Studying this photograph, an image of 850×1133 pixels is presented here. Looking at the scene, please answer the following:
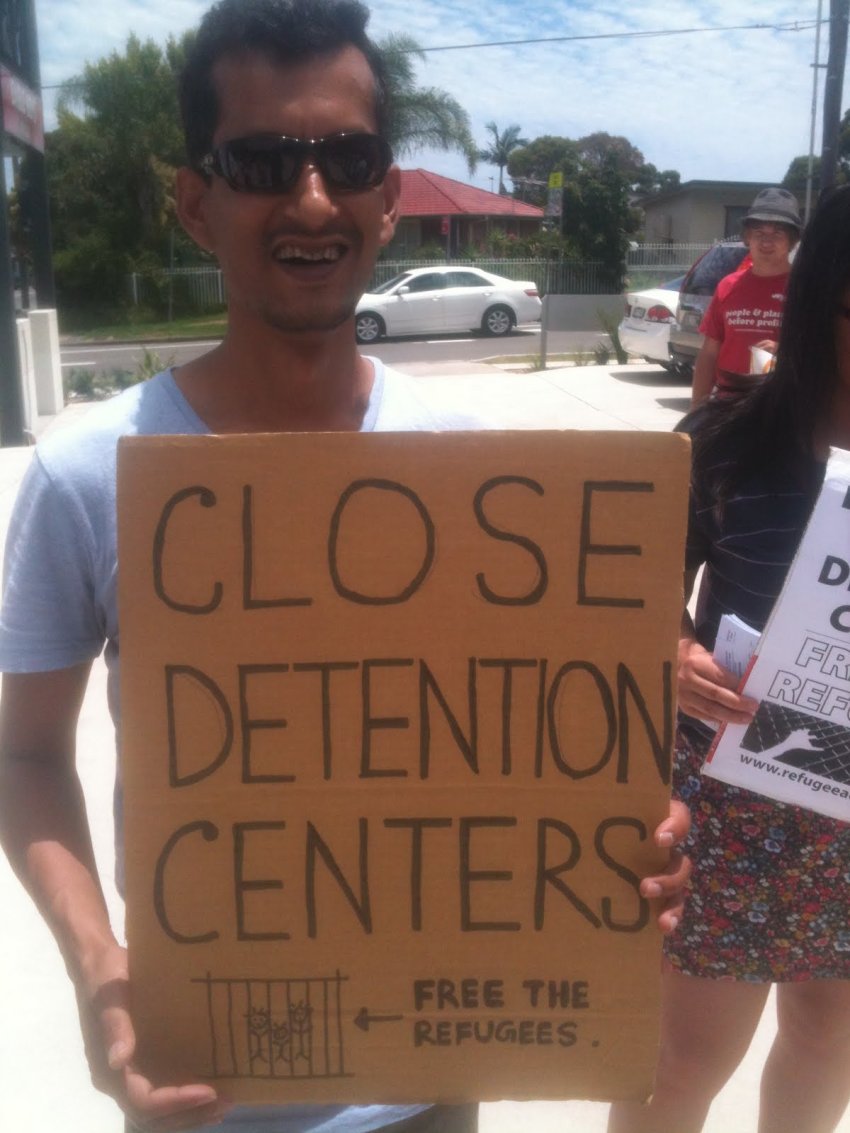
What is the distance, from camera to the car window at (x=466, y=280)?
20906mm

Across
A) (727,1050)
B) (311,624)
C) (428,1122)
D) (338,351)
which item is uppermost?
(338,351)

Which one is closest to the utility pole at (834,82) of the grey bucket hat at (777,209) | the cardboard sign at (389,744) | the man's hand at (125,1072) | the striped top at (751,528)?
→ the grey bucket hat at (777,209)

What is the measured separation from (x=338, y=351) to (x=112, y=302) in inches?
1252

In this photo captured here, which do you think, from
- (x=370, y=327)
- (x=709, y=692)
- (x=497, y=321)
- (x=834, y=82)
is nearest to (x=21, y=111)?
(x=709, y=692)

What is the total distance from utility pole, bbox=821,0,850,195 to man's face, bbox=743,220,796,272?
9.98 m

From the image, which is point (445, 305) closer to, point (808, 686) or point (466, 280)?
point (466, 280)

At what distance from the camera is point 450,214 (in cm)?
3794

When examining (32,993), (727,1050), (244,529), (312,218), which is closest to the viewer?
(244,529)

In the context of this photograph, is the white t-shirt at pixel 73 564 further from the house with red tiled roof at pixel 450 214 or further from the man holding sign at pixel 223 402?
the house with red tiled roof at pixel 450 214

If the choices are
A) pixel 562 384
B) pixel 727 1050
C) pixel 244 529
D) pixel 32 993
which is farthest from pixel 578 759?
pixel 562 384

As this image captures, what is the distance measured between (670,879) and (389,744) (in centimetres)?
34

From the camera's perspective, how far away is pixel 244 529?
43.0 inches

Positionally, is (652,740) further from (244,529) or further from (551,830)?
(244,529)

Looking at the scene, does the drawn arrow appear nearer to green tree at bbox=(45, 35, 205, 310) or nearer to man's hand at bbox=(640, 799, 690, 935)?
man's hand at bbox=(640, 799, 690, 935)
